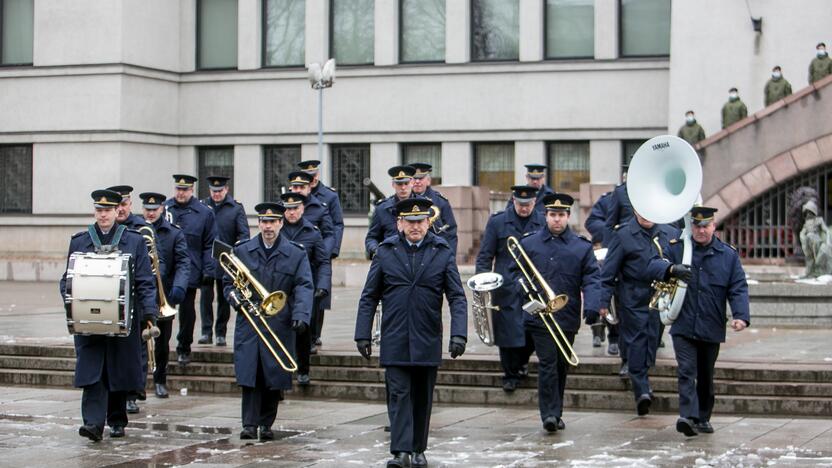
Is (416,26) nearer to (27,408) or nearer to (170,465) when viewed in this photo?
(27,408)

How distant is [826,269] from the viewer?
69.2ft

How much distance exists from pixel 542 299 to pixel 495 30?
23.4 m

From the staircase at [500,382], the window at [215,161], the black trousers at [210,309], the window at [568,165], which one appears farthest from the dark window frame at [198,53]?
the staircase at [500,382]

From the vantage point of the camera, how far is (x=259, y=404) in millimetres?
12859

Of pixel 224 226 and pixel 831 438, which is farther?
pixel 224 226

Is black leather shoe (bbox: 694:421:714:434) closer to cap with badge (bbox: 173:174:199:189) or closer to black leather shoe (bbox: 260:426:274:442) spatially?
black leather shoe (bbox: 260:426:274:442)

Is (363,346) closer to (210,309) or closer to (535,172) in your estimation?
(535,172)

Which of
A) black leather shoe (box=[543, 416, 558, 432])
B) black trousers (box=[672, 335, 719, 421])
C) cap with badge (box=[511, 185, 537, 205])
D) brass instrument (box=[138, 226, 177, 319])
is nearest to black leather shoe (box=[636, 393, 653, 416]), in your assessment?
black trousers (box=[672, 335, 719, 421])

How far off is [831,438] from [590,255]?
258 cm

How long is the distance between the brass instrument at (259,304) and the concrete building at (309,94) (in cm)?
2212

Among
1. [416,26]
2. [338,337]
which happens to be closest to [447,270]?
[338,337]

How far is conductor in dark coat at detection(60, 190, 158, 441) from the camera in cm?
1276

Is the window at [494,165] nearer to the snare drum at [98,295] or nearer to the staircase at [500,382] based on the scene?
the staircase at [500,382]

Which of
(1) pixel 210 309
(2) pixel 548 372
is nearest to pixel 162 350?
(1) pixel 210 309
